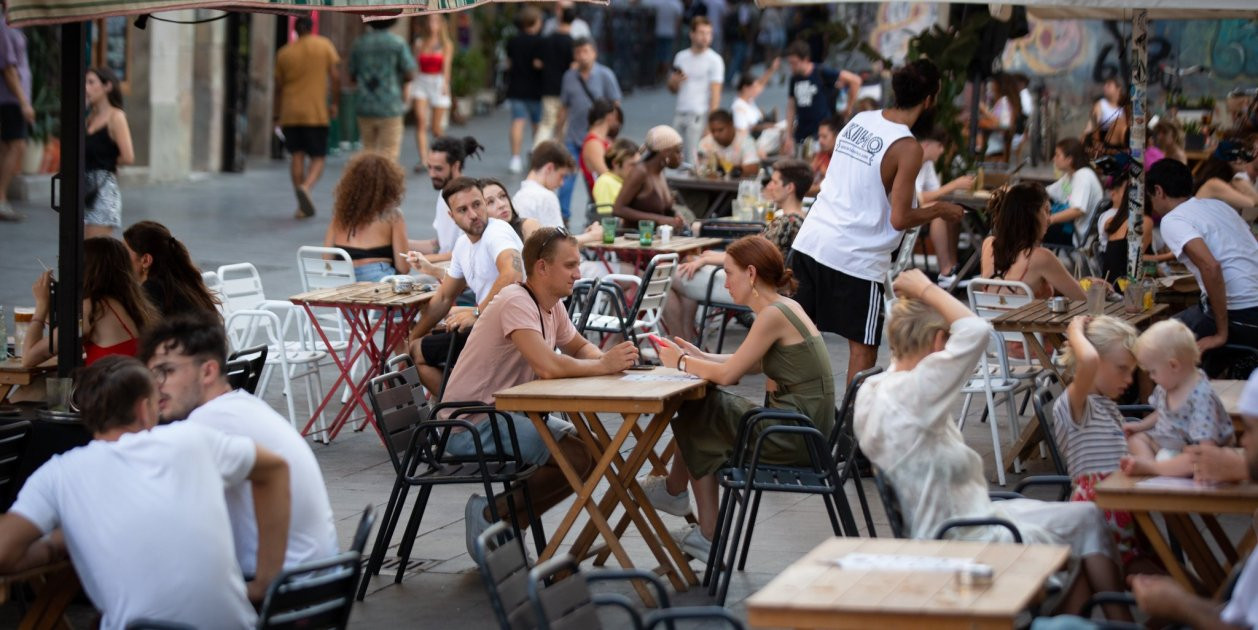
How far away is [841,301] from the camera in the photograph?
321 inches

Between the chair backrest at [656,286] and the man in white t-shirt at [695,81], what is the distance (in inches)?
346

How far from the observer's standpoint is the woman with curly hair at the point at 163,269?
7.26 meters

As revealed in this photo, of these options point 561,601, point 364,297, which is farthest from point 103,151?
point 561,601

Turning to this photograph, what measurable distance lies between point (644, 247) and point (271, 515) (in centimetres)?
658

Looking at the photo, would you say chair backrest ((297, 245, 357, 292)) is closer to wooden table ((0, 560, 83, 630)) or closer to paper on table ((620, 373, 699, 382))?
paper on table ((620, 373, 699, 382))

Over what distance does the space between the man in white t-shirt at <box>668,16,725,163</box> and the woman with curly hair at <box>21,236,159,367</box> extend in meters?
12.8

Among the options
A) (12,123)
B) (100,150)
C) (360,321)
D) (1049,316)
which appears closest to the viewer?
(1049,316)

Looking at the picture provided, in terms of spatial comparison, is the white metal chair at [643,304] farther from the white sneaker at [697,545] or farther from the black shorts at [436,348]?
the white sneaker at [697,545]

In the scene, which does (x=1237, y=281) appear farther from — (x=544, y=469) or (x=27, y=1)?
(x=27, y=1)

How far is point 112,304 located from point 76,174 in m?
A: 0.89

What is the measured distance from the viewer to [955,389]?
16.9 ft

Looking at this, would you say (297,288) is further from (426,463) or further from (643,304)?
(426,463)

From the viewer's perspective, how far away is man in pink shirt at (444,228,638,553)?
6.42 meters

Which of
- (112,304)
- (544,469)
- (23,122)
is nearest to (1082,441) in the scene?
(544,469)
